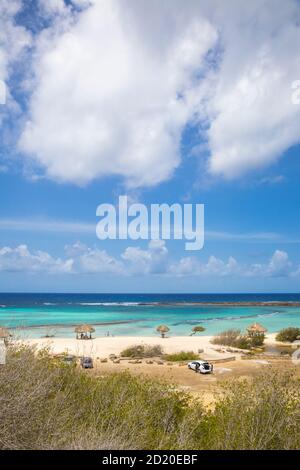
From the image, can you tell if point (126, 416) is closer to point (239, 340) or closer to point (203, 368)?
point (203, 368)

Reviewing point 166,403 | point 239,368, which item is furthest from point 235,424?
point 239,368

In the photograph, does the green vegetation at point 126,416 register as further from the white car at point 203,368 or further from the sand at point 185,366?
the white car at point 203,368

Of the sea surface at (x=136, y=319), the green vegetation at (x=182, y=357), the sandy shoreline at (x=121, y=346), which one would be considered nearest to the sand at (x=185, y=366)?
the sandy shoreline at (x=121, y=346)

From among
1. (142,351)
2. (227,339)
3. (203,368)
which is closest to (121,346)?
(142,351)

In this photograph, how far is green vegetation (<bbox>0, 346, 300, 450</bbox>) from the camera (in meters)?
6.58

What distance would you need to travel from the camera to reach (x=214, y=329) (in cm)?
4916

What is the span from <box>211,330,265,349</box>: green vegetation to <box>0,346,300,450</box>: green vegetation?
2583 centimetres

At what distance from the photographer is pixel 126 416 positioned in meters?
7.47

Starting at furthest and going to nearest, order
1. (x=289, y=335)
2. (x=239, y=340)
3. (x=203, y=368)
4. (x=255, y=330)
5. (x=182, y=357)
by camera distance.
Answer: (x=289, y=335), (x=255, y=330), (x=239, y=340), (x=182, y=357), (x=203, y=368)

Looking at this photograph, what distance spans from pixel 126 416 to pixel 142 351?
72.1 feet

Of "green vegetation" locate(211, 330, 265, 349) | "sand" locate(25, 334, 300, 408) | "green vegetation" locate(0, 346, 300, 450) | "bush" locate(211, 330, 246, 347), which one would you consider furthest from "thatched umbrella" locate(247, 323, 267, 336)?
"green vegetation" locate(0, 346, 300, 450)

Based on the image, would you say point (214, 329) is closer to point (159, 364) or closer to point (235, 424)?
point (159, 364)

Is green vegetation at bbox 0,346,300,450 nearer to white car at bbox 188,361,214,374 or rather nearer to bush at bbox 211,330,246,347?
white car at bbox 188,361,214,374
